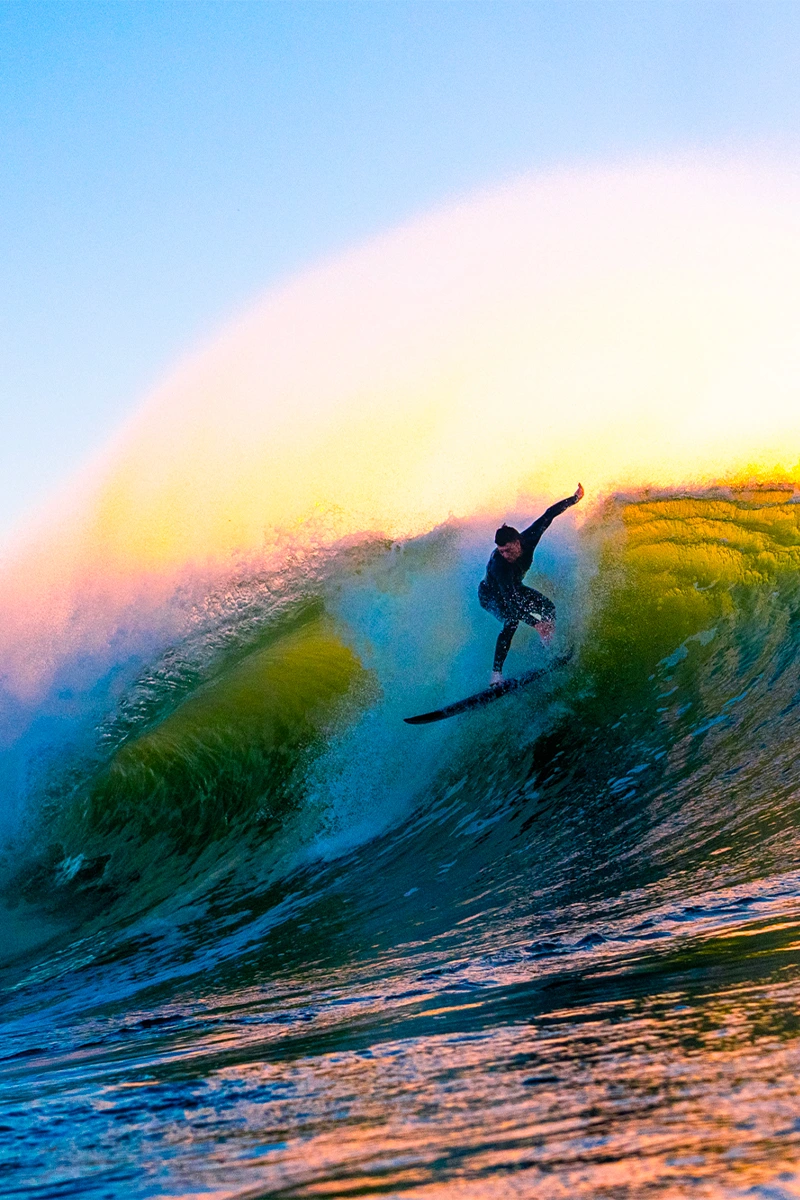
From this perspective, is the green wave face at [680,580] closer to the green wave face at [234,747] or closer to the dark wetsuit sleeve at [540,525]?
the dark wetsuit sleeve at [540,525]

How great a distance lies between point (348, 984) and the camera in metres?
4.71

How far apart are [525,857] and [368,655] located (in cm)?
360

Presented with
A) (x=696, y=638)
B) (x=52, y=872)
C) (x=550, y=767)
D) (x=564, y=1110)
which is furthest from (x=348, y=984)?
(x=696, y=638)

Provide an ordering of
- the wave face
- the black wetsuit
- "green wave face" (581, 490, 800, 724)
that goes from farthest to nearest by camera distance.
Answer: "green wave face" (581, 490, 800, 724) < the black wetsuit < the wave face

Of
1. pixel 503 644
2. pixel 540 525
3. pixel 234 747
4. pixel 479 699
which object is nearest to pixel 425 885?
pixel 479 699

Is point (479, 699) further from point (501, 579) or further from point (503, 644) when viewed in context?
point (501, 579)

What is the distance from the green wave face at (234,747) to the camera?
866cm

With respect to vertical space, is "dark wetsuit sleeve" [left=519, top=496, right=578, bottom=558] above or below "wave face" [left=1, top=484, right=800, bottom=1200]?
above

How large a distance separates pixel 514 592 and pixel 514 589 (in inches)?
1.1

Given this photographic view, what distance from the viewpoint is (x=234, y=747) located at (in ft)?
30.6

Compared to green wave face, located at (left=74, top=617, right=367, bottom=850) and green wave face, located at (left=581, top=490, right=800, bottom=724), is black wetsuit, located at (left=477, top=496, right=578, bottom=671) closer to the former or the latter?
green wave face, located at (left=581, top=490, right=800, bottom=724)

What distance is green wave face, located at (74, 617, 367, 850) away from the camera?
866 centimetres

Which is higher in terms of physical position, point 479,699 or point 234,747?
point 234,747

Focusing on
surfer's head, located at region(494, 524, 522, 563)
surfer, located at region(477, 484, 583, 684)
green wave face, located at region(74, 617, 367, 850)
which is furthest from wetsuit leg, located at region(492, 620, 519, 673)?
green wave face, located at region(74, 617, 367, 850)
